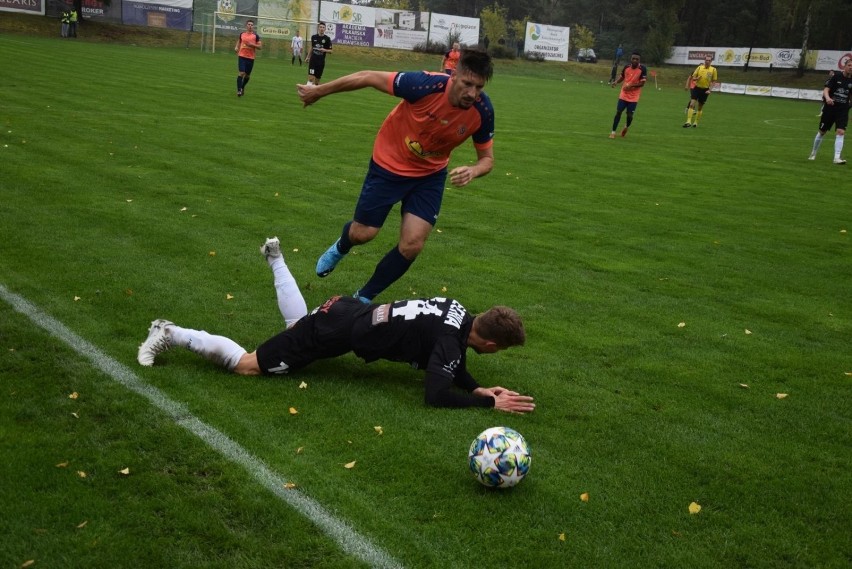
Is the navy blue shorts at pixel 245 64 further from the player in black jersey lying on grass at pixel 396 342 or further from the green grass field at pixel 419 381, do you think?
the player in black jersey lying on grass at pixel 396 342

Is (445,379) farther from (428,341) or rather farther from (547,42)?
(547,42)

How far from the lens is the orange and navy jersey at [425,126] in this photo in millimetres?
6539

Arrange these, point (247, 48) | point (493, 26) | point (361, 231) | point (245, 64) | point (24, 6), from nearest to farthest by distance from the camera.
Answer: point (361, 231) → point (245, 64) → point (247, 48) → point (24, 6) → point (493, 26)

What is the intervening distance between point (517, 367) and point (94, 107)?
14593mm

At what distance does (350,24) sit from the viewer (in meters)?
59.0

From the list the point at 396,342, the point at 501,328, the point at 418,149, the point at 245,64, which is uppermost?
the point at 418,149

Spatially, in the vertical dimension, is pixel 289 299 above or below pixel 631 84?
below

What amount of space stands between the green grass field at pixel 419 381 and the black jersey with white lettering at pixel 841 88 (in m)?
7.74

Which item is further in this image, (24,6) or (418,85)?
(24,6)

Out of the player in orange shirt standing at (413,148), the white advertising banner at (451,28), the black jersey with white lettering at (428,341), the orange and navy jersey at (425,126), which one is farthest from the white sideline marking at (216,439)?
the white advertising banner at (451,28)

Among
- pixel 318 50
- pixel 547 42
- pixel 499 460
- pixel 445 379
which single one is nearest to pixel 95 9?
pixel 318 50

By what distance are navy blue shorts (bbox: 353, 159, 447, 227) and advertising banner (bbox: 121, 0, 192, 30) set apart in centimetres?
5190

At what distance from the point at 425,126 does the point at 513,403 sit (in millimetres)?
2533

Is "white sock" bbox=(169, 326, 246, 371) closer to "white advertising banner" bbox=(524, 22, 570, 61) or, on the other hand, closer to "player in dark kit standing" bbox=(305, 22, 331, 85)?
"player in dark kit standing" bbox=(305, 22, 331, 85)
